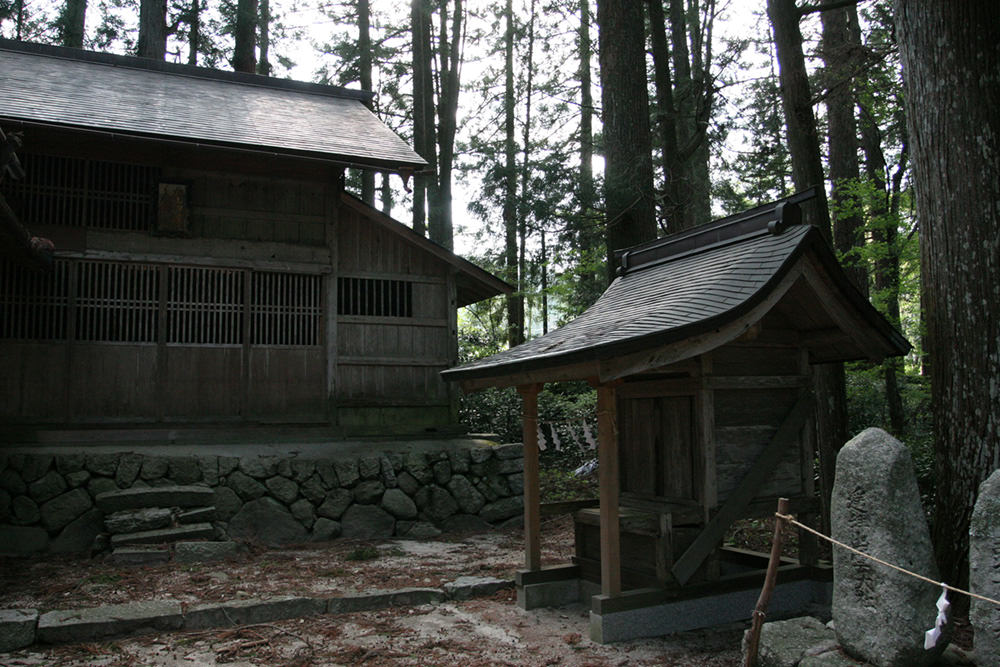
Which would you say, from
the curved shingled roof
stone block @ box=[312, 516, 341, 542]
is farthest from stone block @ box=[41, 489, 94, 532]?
the curved shingled roof

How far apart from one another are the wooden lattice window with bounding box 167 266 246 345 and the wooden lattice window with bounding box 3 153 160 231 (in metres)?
0.97

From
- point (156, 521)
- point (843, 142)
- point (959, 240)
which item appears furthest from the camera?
point (843, 142)

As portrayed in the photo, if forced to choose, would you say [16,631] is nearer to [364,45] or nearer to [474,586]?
[474,586]

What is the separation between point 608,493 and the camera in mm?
5824

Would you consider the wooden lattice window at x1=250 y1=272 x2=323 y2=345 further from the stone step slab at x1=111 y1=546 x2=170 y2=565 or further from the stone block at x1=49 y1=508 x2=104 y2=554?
the stone step slab at x1=111 y1=546 x2=170 y2=565

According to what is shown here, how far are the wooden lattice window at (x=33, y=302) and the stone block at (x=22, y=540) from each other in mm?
2563

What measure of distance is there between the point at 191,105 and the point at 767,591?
11.6 meters

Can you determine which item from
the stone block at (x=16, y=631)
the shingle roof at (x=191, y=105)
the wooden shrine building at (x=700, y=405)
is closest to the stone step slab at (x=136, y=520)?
the stone block at (x=16, y=631)

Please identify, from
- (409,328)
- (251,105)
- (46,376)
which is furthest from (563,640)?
(251,105)

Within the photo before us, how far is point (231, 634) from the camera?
19.7 ft

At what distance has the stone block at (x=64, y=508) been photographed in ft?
30.5

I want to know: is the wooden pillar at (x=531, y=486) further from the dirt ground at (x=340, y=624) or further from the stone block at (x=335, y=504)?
the stone block at (x=335, y=504)

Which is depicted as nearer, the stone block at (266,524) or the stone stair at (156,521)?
the stone stair at (156,521)

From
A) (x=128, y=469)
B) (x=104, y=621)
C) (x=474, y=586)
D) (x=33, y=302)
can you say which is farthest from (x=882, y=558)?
(x=33, y=302)
